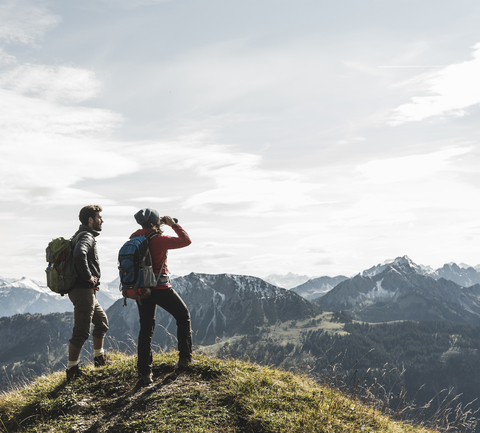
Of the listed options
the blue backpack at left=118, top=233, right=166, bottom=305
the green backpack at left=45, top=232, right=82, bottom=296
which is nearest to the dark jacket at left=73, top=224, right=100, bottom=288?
A: the green backpack at left=45, top=232, right=82, bottom=296

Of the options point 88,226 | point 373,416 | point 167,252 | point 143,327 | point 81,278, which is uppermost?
point 88,226

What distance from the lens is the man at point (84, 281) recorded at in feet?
28.2

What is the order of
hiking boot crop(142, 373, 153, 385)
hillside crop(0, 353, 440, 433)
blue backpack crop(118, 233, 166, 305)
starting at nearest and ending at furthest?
hillside crop(0, 353, 440, 433) < blue backpack crop(118, 233, 166, 305) < hiking boot crop(142, 373, 153, 385)

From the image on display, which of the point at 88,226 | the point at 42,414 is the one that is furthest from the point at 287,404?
the point at 88,226

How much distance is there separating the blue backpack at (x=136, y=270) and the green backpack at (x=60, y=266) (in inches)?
60.0

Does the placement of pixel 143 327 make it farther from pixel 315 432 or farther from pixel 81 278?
pixel 315 432

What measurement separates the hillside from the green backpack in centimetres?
247

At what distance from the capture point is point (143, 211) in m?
8.95

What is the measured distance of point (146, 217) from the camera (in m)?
8.86

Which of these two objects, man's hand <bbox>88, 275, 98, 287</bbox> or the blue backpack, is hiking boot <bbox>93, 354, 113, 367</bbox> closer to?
man's hand <bbox>88, 275, 98, 287</bbox>

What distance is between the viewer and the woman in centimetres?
851

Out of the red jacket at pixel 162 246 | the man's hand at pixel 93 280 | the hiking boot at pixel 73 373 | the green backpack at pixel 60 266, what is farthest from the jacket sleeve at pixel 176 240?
the hiking boot at pixel 73 373

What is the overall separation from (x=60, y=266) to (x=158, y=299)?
2725mm

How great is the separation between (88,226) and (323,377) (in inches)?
302
